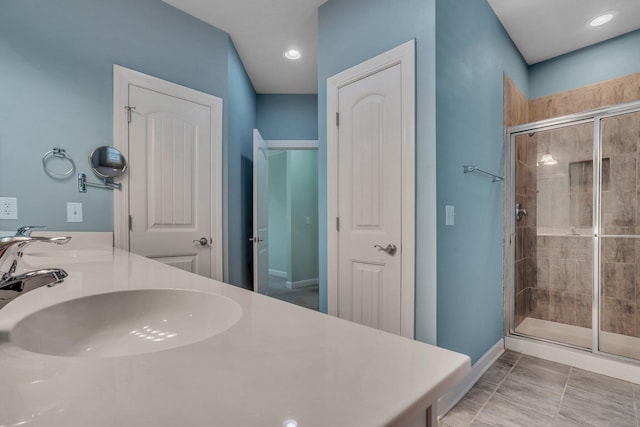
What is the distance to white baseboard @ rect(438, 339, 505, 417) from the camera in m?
1.63

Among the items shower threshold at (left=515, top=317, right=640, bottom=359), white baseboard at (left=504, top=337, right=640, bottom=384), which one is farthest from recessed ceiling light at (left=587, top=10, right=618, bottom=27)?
white baseboard at (left=504, top=337, right=640, bottom=384)

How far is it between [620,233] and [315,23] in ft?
9.46

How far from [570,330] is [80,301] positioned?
3466 millimetres

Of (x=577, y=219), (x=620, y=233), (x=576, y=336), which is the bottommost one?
(x=576, y=336)

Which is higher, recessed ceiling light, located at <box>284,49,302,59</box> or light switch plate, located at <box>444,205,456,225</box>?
recessed ceiling light, located at <box>284,49,302,59</box>

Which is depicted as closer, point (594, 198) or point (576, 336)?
point (594, 198)

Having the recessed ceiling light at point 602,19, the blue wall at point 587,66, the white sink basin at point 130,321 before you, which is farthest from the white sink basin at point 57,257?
the blue wall at point 587,66

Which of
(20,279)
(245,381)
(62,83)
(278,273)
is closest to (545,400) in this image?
(245,381)

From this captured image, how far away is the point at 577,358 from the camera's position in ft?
7.03

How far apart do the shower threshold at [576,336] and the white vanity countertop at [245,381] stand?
8.66 ft

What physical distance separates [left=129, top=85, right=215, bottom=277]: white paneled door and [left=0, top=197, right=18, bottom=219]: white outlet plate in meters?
0.54

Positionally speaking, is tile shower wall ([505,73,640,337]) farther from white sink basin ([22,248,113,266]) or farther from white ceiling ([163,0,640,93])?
white sink basin ([22,248,113,266])

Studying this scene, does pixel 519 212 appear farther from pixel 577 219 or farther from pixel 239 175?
pixel 239 175

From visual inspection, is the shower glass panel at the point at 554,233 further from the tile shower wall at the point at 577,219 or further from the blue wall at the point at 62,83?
the blue wall at the point at 62,83
